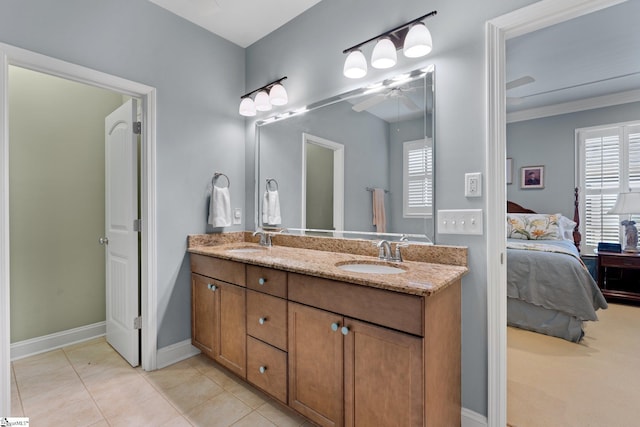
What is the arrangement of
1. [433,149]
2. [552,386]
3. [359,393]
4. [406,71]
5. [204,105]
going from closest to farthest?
[359,393], [433,149], [406,71], [552,386], [204,105]

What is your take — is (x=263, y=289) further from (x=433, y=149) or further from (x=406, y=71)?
(x=406, y=71)

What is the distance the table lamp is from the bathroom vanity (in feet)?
11.8

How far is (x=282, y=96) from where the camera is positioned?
2.30m

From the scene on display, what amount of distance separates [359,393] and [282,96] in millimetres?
2016

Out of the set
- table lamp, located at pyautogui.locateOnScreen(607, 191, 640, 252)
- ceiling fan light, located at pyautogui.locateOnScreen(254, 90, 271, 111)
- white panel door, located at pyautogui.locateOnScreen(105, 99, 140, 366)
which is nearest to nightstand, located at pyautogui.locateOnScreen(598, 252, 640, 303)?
table lamp, located at pyautogui.locateOnScreen(607, 191, 640, 252)

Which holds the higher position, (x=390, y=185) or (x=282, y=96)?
(x=282, y=96)

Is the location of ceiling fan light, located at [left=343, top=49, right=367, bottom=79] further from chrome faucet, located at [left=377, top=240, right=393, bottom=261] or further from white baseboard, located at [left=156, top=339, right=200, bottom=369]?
white baseboard, located at [left=156, top=339, right=200, bottom=369]

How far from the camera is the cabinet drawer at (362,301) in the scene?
1129 mm

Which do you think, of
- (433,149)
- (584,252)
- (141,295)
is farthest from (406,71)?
(584,252)

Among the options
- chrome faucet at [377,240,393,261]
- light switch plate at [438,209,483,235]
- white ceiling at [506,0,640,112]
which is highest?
white ceiling at [506,0,640,112]

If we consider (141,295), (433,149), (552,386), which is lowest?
(552,386)

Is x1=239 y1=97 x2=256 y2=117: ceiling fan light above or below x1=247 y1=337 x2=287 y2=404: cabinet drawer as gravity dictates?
above

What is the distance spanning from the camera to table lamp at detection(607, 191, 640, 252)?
3.51 m

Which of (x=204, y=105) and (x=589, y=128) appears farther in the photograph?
(x=589, y=128)
